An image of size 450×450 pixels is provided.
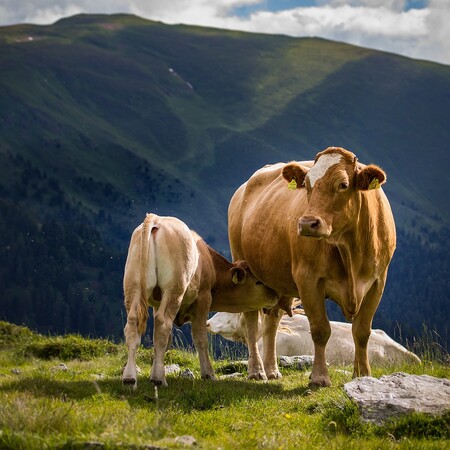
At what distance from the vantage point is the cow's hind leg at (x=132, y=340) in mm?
11234

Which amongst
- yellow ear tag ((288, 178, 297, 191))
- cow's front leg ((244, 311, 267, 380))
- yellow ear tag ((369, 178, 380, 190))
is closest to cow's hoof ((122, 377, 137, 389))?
cow's front leg ((244, 311, 267, 380))

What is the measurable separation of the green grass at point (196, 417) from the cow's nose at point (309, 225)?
2068 mm

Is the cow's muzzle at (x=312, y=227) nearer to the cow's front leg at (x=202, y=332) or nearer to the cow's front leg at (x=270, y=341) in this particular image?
the cow's front leg at (x=202, y=332)

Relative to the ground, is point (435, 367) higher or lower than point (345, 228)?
lower

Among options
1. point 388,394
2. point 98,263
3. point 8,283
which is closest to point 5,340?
point 388,394

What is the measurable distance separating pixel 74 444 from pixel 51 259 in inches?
6653

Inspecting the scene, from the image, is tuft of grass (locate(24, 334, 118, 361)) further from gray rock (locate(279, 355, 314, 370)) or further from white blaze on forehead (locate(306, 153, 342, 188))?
white blaze on forehead (locate(306, 153, 342, 188))

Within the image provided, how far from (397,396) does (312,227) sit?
2.65 metres

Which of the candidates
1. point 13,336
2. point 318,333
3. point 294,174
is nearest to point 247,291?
point 318,333

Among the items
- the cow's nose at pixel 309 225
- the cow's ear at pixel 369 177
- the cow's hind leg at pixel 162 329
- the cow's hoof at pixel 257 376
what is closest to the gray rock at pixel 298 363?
the cow's hoof at pixel 257 376

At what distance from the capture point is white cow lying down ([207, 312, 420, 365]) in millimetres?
17828

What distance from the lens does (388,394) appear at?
9547 mm

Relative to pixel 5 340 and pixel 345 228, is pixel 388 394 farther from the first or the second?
pixel 5 340

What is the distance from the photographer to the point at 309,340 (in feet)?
64.1
